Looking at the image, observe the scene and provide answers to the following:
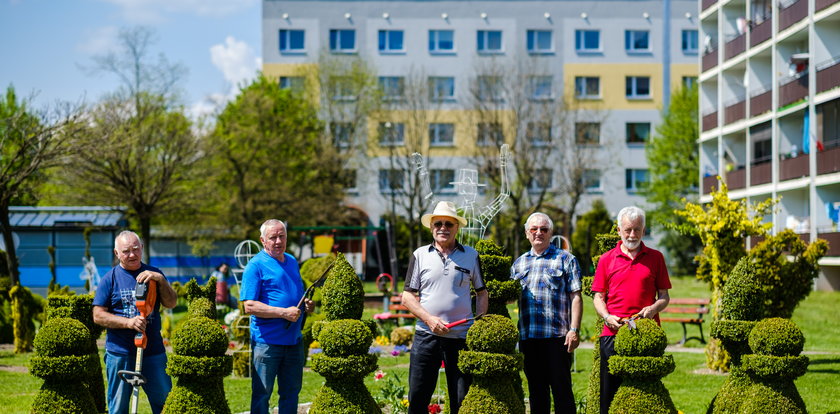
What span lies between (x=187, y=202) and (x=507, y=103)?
19.6 meters

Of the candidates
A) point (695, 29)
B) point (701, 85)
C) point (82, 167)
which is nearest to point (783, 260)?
point (82, 167)

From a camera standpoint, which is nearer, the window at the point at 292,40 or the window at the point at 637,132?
the window at the point at 637,132

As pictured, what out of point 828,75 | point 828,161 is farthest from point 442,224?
point 828,75

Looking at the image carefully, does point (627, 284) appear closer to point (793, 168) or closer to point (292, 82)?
point (793, 168)

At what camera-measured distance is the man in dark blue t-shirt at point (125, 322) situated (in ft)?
25.4

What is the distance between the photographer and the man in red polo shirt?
7.59m

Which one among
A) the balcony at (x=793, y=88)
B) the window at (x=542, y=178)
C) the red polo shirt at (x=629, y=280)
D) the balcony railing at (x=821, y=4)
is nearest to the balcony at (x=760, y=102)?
the balcony at (x=793, y=88)

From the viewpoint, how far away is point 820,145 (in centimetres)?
3303

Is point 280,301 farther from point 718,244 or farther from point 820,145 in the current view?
point 820,145

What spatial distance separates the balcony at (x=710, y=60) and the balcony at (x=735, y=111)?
2479 millimetres

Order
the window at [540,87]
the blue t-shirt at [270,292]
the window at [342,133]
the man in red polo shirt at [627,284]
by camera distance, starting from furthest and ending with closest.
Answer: the window at [342,133] → the window at [540,87] → the blue t-shirt at [270,292] → the man in red polo shirt at [627,284]

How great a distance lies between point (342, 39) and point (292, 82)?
5.09 m

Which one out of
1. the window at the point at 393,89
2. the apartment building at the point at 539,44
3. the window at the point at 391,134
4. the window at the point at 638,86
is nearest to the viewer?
the window at the point at 391,134

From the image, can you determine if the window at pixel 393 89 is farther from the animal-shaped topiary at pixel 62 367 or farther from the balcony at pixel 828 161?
the animal-shaped topiary at pixel 62 367
